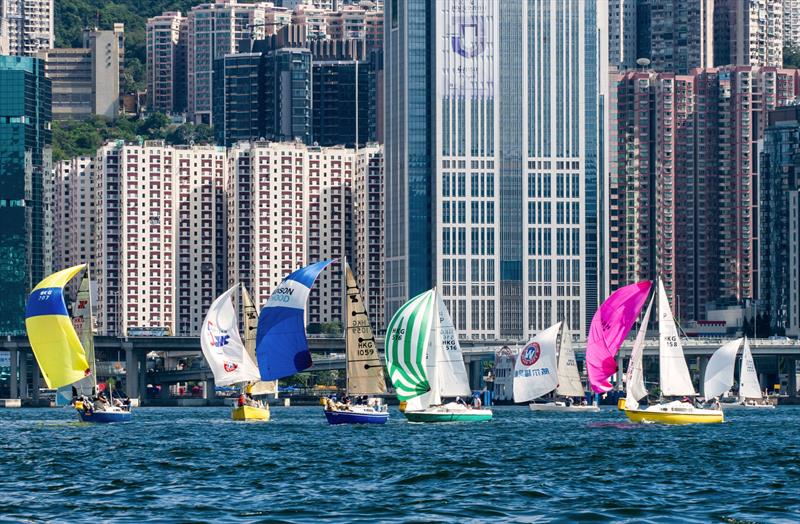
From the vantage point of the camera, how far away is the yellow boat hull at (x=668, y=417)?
112812 mm

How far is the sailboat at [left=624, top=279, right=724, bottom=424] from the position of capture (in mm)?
110875

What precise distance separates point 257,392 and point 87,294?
45.6 feet

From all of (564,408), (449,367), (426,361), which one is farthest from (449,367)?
(564,408)

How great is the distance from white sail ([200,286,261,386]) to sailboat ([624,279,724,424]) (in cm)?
2318

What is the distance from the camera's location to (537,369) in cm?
14075

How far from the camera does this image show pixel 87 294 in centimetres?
11100

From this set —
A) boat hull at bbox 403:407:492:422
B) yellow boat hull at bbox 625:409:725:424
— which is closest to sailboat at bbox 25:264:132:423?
boat hull at bbox 403:407:492:422

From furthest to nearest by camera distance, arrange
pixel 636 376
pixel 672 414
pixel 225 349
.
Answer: pixel 225 349
pixel 672 414
pixel 636 376

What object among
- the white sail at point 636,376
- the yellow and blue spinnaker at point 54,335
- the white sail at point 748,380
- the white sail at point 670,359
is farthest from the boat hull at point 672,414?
the white sail at point 748,380

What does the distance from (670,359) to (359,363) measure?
59.6 ft

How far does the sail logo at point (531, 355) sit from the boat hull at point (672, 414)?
1016 inches

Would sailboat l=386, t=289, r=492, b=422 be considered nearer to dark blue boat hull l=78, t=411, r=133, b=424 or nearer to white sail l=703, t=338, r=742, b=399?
dark blue boat hull l=78, t=411, r=133, b=424

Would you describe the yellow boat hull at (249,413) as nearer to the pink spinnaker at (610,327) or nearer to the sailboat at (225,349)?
the sailboat at (225,349)

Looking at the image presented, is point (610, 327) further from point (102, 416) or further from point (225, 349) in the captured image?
point (102, 416)
